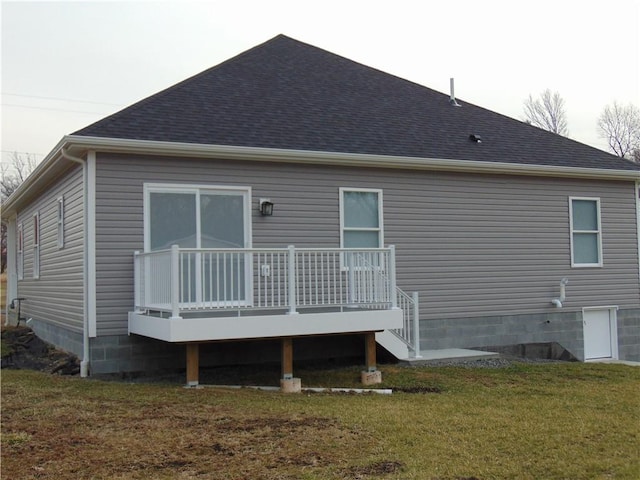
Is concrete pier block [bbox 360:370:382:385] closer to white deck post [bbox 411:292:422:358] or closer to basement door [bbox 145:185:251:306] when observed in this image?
white deck post [bbox 411:292:422:358]

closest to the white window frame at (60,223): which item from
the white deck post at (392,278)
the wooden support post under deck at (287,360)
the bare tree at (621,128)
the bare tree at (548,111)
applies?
the wooden support post under deck at (287,360)

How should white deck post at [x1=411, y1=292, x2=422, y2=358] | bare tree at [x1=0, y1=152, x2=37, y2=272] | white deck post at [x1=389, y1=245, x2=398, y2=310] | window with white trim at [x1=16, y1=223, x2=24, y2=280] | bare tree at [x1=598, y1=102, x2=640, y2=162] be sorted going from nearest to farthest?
white deck post at [x1=389, y1=245, x2=398, y2=310] → white deck post at [x1=411, y1=292, x2=422, y2=358] → window with white trim at [x1=16, y1=223, x2=24, y2=280] → bare tree at [x1=598, y1=102, x2=640, y2=162] → bare tree at [x1=0, y1=152, x2=37, y2=272]

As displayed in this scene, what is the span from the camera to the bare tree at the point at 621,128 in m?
39.7

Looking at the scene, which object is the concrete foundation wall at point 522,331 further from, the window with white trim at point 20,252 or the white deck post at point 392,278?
the window with white trim at point 20,252

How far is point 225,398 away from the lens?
8.03 metres

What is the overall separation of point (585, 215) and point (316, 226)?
244 inches

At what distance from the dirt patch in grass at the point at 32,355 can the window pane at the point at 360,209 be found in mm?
4984

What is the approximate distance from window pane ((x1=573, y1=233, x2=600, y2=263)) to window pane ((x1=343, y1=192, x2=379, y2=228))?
4703 mm

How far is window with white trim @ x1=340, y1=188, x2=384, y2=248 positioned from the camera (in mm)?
11570

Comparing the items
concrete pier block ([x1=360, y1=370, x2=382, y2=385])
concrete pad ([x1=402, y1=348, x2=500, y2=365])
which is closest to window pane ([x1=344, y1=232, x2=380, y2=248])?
concrete pad ([x1=402, y1=348, x2=500, y2=365])

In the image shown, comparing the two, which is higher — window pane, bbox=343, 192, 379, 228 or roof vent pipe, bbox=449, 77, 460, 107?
roof vent pipe, bbox=449, 77, 460, 107

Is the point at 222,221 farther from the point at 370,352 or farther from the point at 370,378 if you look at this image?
the point at 370,378

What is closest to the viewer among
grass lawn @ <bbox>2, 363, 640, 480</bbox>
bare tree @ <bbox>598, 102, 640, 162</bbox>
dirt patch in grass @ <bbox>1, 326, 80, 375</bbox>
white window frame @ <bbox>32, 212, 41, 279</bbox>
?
grass lawn @ <bbox>2, 363, 640, 480</bbox>

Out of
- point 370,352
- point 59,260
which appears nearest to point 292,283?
point 370,352
